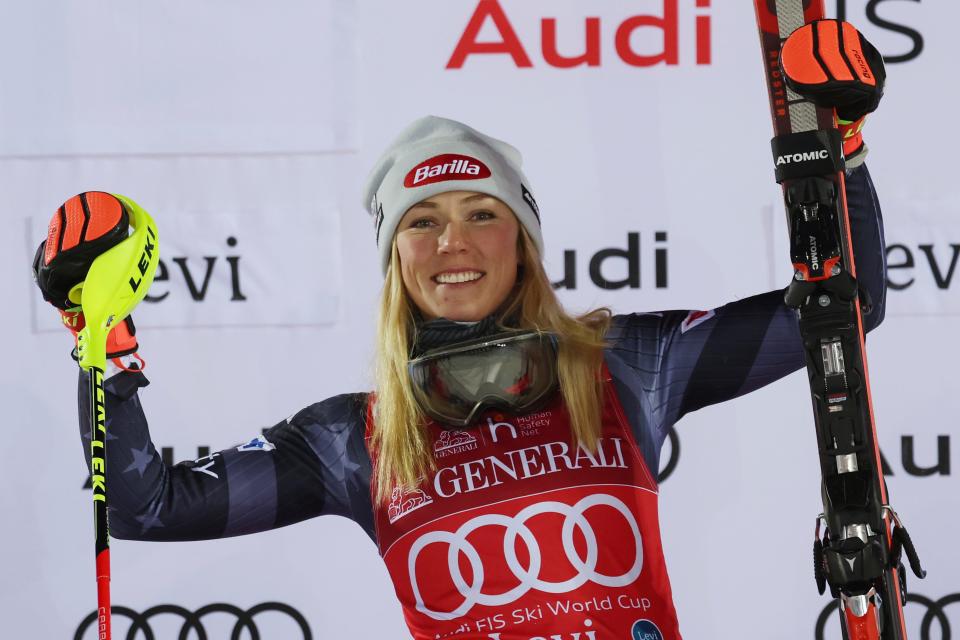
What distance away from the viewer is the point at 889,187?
2.39m

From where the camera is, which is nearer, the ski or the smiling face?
the ski

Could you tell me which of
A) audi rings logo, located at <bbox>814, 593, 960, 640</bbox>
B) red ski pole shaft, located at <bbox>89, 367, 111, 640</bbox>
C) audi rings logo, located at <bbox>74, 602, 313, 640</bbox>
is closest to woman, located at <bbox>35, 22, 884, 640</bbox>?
red ski pole shaft, located at <bbox>89, 367, 111, 640</bbox>

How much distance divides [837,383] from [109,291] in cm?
101

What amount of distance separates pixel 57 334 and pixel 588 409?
48.4 inches

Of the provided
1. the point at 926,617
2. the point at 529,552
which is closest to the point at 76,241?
the point at 529,552

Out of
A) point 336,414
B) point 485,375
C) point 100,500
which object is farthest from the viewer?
point 336,414

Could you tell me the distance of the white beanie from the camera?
6.72 ft

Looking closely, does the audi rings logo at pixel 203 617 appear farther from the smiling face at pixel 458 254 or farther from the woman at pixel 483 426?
the smiling face at pixel 458 254

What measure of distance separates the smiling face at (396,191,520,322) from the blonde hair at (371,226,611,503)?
1.2 inches

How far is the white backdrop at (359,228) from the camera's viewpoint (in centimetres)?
241

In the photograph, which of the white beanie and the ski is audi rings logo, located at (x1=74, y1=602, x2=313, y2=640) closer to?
the white beanie

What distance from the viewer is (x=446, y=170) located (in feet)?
6.73

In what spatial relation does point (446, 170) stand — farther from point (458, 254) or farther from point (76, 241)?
point (76, 241)

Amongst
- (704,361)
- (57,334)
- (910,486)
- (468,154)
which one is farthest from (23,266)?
(910,486)
